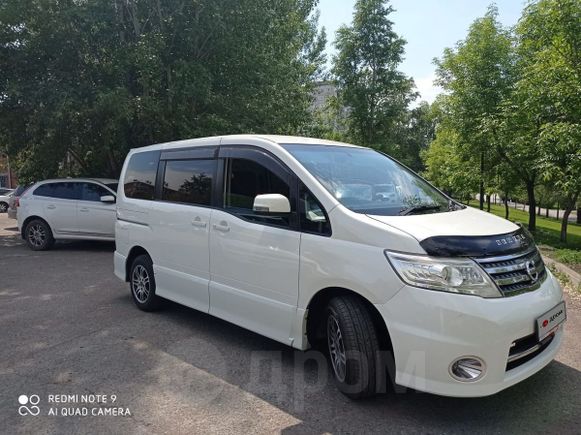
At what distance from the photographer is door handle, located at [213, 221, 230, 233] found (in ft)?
14.0

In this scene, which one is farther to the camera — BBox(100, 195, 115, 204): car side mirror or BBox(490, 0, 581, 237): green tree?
BBox(100, 195, 115, 204): car side mirror

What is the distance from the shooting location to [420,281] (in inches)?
116

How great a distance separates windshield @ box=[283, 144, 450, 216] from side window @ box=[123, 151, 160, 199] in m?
2.18

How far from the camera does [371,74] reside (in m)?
24.8

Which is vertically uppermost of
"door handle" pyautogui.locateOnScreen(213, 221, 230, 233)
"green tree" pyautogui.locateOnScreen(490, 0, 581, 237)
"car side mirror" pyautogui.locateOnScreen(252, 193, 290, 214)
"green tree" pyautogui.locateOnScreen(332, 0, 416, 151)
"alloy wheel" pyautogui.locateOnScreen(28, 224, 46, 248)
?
"green tree" pyautogui.locateOnScreen(332, 0, 416, 151)

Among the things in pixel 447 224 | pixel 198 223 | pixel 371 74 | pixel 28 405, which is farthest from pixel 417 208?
pixel 371 74

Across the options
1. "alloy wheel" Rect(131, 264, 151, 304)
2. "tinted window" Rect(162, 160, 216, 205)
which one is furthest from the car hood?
"alloy wheel" Rect(131, 264, 151, 304)

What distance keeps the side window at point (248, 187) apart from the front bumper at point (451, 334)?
1.27 metres

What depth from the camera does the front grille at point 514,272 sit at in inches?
117

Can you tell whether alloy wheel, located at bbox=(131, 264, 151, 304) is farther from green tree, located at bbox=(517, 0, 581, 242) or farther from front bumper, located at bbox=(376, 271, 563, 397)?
green tree, located at bbox=(517, 0, 581, 242)

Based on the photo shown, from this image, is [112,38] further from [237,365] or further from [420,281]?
[420,281]

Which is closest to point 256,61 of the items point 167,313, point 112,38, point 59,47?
point 112,38

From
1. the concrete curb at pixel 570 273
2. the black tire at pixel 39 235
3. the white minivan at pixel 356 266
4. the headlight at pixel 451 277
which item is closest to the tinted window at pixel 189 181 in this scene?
the white minivan at pixel 356 266

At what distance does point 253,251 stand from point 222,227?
51cm
